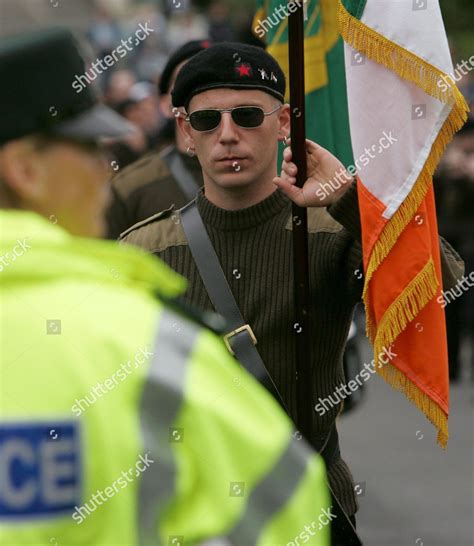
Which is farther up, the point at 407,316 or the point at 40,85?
the point at 40,85

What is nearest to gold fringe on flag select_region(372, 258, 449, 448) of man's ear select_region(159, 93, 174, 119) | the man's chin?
the man's chin

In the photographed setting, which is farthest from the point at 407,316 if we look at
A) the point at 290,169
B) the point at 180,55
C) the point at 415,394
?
the point at 180,55

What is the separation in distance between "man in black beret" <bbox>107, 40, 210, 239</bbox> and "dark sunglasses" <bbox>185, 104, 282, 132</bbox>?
6.62 feet

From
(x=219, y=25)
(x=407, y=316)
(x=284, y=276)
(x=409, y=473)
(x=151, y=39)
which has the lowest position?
(x=151, y=39)

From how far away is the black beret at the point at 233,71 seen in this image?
385 cm

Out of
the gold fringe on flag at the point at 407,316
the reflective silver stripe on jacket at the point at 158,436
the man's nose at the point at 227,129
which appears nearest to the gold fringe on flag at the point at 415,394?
the gold fringe on flag at the point at 407,316

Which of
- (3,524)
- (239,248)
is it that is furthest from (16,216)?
(239,248)

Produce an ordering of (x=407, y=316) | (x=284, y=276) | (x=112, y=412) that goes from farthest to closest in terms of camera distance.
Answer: (x=407, y=316) → (x=284, y=276) → (x=112, y=412)

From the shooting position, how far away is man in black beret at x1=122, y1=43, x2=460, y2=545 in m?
3.69

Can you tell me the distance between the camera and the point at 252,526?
5.66 feet

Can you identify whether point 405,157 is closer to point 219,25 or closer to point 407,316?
point 407,316

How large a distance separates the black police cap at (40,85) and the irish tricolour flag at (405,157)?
2.12 meters

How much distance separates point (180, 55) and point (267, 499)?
4.70 meters

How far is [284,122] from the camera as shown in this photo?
399 cm
